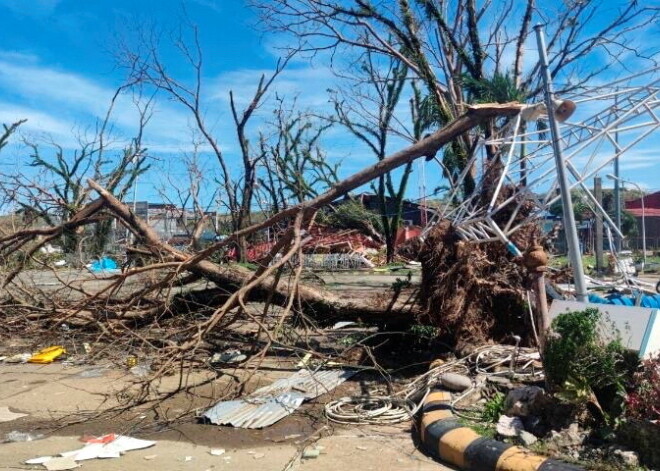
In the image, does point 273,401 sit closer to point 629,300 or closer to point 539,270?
point 539,270

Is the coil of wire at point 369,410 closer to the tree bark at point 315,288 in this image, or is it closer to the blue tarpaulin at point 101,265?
the tree bark at point 315,288

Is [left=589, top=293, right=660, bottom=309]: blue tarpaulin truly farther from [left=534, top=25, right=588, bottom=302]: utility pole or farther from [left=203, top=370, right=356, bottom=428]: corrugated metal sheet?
[left=203, top=370, right=356, bottom=428]: corrugated metal sheet

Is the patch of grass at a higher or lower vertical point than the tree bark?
lower

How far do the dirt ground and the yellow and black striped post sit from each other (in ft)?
0.47

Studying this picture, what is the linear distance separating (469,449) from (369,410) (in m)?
1.74

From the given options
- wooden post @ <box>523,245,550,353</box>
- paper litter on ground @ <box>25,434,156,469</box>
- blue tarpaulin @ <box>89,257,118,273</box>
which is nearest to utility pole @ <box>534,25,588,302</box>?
wooden post @ <box>523,245,550,353</box>

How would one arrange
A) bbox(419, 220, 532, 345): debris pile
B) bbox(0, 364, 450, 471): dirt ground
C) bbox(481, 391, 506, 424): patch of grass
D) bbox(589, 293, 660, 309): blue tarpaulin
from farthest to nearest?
bbox(419, 220, 532, 345): debris pile → bbox(589, 293, 660, 309): blue tarpaulin → bbox(481, 391, 506, 424): patch of grass → bbox(0, 364, 450, 471): dirt ground

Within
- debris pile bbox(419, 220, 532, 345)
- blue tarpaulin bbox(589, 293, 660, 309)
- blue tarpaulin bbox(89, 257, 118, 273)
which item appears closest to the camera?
blue tarpaulin bbox(589, 293, 660, 309)

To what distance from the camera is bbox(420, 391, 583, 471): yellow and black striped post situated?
13.9ft

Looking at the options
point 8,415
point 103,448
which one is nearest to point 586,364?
point 103,448

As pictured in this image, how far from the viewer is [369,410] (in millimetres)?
6258

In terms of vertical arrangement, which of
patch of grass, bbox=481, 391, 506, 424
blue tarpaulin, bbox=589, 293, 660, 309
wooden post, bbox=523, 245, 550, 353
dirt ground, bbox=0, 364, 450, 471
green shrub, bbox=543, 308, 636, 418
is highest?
wooden post, bbox=523, 245, 550, 353

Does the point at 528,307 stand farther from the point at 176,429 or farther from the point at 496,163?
the point at 176,429

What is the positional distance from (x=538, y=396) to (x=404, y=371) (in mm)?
3160
